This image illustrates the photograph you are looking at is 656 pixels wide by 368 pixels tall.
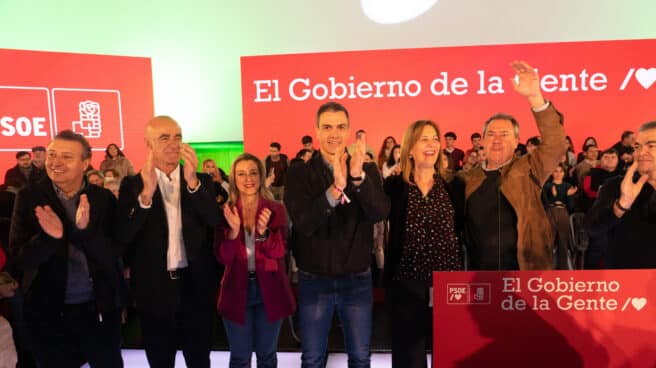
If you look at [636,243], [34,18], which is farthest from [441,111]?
[34,18]

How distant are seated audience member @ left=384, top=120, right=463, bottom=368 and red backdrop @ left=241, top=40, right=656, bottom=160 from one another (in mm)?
6144

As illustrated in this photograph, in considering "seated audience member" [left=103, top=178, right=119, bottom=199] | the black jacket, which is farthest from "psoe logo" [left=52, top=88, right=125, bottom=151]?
the black jacket

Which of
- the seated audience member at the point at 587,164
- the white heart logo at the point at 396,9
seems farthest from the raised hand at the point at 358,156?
the white heart logo at the point at 396,9

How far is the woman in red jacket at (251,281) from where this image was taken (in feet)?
7.22

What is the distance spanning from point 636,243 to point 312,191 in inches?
62.4

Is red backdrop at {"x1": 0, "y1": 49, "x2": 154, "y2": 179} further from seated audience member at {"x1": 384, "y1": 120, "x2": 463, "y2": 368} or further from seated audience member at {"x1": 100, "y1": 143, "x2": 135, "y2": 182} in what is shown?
seated audience member at {"x1": 384, "y1": 120, "x2": 463, "y2": 368}

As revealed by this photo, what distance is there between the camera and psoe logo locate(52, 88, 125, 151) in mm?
8406

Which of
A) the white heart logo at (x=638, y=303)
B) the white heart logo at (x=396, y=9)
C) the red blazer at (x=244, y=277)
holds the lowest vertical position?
the red blazer at (x=244, y=277)

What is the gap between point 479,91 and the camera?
7.88m

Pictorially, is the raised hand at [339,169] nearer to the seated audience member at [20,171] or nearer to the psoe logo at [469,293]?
the psoe logo at [469,293]

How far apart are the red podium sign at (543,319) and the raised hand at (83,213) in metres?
1.54

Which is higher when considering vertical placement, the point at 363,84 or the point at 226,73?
the point at 226,73

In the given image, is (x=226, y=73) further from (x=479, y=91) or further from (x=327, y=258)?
(x=327, y=258)

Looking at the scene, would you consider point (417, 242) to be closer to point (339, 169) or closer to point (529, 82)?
point (339, 169)
